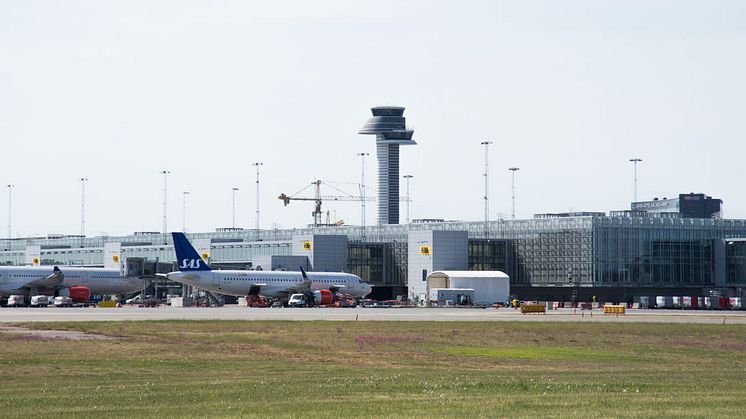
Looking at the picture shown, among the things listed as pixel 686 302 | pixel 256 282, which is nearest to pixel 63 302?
pixel 256 282

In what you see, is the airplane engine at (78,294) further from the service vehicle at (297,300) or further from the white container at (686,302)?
the white container at (686,302)

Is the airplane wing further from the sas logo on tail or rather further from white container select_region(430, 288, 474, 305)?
white container select_region(430, 288, 474, 305)

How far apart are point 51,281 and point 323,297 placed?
103 ft

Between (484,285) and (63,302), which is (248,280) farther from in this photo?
(484,285)

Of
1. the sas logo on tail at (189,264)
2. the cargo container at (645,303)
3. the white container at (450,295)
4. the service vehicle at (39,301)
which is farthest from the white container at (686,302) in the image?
the service vehicle at (39,301)

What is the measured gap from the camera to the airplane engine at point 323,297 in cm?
14900

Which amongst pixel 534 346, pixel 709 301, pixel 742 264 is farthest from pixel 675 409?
pixel 742 264

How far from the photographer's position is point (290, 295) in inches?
5960

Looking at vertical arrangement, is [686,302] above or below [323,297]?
below

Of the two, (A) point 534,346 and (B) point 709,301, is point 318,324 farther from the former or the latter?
(B) point 709,301

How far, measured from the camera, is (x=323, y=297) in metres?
150

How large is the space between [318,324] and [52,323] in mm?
18056

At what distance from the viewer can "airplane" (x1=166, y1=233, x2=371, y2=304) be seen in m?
144

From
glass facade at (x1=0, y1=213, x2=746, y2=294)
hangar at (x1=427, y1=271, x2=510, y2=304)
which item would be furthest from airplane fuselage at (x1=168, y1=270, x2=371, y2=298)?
glass facade at (x1=0, y1=213, x2=746, y2=294)
